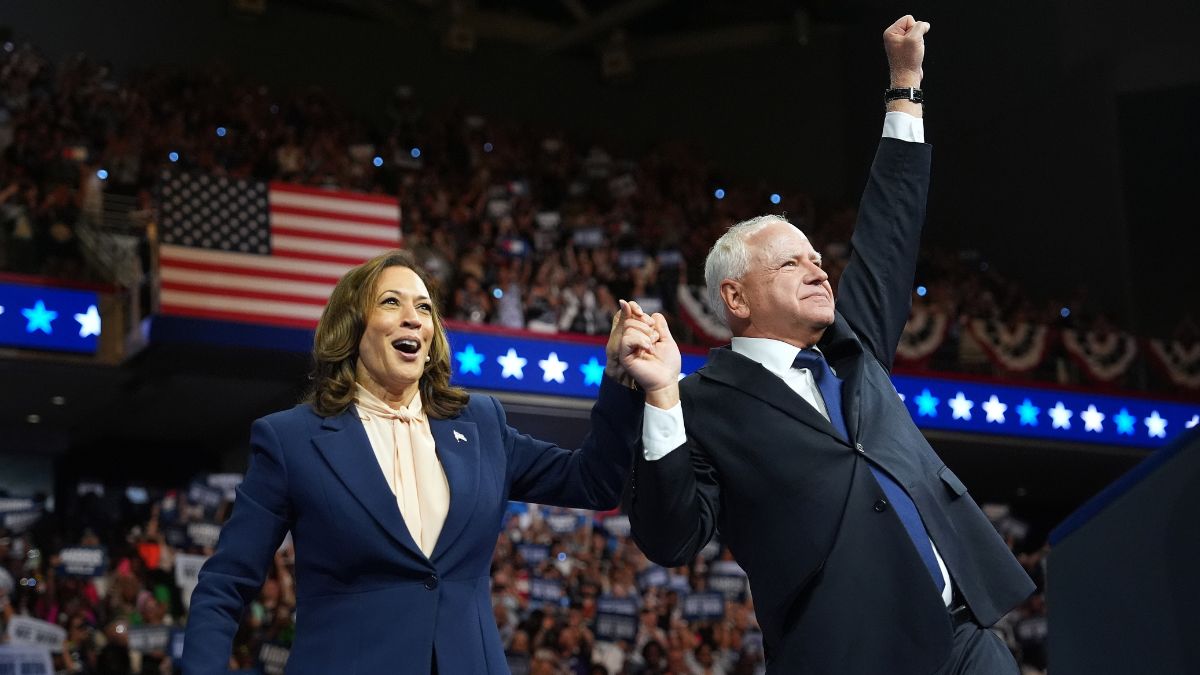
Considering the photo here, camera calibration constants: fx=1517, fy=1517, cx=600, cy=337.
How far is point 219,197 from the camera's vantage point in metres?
10.8

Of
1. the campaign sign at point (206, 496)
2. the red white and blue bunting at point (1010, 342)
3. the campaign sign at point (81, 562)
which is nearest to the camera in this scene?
the campaign sign at point (81, 562)

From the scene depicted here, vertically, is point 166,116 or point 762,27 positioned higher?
point 762,27

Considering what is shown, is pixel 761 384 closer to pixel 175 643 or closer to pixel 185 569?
pixel 175 643

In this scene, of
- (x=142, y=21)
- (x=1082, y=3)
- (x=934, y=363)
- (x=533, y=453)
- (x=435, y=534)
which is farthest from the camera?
(x=142, y=21)

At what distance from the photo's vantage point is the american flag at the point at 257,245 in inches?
421

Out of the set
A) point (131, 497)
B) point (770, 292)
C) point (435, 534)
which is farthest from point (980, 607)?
point (131, 497)

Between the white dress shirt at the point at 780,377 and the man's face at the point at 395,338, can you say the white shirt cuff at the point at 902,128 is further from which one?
the man's face at the point at 395,338

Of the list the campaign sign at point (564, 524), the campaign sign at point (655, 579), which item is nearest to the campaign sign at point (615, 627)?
the campaign sign at point (655, 579)

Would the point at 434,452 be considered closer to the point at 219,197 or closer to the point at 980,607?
the point at 980,607

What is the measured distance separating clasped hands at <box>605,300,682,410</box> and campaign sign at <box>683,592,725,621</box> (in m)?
6.86

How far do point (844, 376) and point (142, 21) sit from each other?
50.6 feet

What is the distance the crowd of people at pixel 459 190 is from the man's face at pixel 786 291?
842 cm

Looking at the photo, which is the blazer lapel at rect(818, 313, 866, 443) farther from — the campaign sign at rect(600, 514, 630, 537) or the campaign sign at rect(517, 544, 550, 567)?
the campaign sign at rect(600, 514, 630, 537)

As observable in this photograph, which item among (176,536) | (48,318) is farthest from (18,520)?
(48,318)
